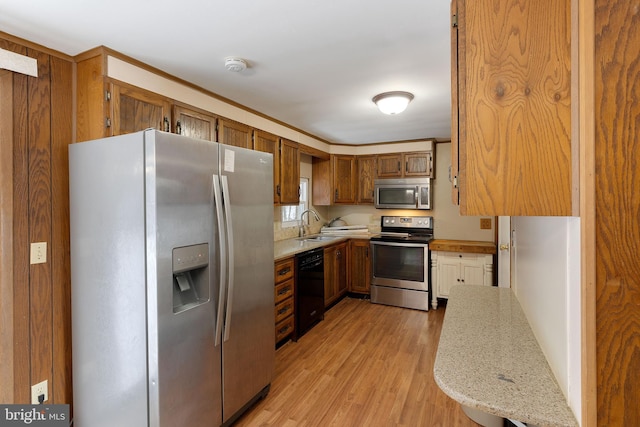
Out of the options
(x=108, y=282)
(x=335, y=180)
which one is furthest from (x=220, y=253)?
(x=335, y=180)

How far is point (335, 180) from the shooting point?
4.56m

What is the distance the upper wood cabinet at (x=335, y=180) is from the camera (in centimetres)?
455

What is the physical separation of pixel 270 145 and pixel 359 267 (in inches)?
84.5

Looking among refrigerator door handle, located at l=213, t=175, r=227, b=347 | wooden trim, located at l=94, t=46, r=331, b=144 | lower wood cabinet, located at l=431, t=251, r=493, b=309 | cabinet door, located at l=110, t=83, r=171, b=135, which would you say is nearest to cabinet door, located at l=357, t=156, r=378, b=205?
lower wood cabinet, located at l=431, t=251, r=493, b=309

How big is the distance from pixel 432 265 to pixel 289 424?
2645 mm

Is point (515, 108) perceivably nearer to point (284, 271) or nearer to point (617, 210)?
point (617, 210)

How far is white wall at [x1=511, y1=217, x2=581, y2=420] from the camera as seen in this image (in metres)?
0.73

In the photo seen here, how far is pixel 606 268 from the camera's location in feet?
2.08

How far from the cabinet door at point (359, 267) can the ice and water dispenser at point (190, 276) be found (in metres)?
2.89

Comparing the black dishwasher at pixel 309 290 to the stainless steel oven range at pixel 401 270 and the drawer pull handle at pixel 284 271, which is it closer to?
the drawer pull handle at pixel 284 271

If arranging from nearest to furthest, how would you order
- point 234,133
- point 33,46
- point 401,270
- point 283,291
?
point 33,46
point 234,133
point 283,291
point 401,270

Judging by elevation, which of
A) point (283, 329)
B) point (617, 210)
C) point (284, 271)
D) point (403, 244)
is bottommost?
point (283, 329)

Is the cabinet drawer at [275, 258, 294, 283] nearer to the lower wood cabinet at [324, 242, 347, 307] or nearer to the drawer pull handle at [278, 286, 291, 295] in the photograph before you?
the drawer pull handle at [278, 286, 291, 295]

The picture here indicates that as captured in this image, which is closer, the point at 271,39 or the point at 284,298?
the point at 271,39
